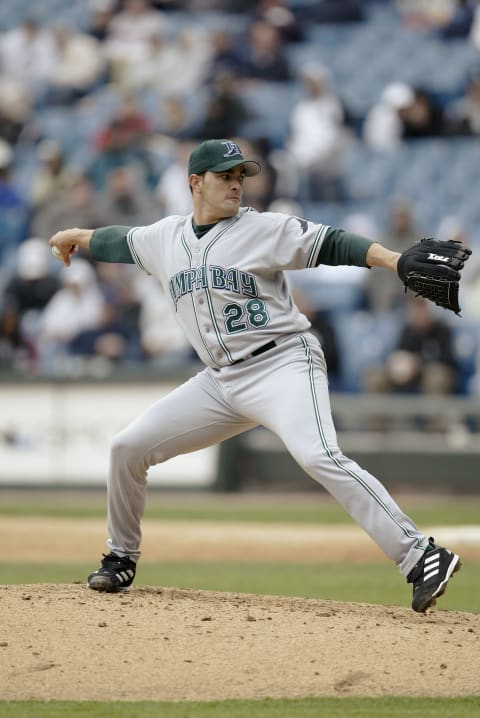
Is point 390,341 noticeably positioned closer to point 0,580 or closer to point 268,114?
point 268,114

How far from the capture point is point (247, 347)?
4.83 m

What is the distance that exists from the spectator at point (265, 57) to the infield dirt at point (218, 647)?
11630mm

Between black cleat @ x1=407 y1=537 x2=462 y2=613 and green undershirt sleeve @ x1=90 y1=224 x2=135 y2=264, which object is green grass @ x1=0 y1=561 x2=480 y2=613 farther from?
green undershirt sleeve @ x1=90 y1=224 x2=135 y2=264

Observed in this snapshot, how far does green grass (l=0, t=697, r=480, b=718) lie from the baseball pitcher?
0.83m

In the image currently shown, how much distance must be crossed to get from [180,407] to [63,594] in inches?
34.7

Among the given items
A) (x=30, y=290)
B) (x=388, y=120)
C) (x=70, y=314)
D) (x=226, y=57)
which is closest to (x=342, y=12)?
(x=226, y=57)

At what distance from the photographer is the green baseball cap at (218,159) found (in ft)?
15.9

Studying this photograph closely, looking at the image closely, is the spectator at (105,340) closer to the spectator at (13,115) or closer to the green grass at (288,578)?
the spectator at (13,115)

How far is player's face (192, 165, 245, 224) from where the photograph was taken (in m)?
4.90

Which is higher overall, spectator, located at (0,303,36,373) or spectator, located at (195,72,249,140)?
spectator, located at (195,72,249,140)

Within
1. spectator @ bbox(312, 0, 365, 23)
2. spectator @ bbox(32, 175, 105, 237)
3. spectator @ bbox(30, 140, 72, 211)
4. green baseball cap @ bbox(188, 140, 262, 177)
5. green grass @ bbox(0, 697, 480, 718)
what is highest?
spectator @ bbox(312, 0, 365, 23)

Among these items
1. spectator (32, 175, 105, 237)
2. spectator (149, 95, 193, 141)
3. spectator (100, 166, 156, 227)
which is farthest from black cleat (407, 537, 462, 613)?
spectator (149, 95, 193, 141)

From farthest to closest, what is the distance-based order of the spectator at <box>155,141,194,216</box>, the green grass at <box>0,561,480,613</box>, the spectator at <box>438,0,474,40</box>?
1. the spectator at <box>438,0,474,40</box>
2. the spectator at <box>155,141,194,216</box>
3. the green grass at <box>0,561,480,613</box>

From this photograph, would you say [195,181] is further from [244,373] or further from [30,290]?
[30,290]
